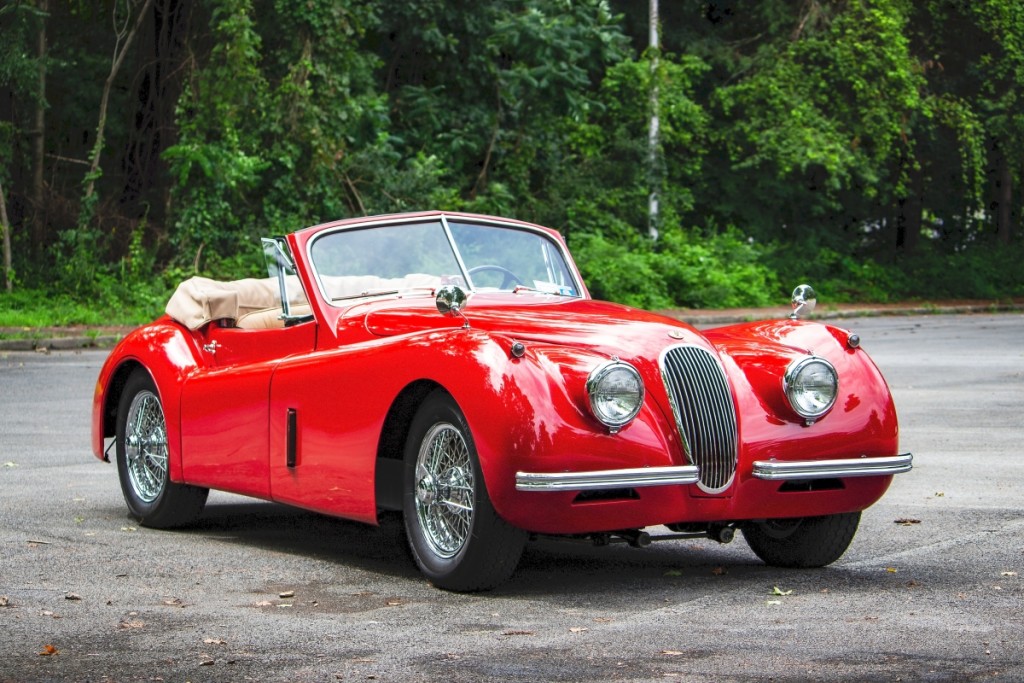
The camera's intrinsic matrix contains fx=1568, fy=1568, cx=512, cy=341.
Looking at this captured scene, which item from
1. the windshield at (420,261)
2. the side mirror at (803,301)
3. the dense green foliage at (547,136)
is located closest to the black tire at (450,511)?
the windshield at (420,261)

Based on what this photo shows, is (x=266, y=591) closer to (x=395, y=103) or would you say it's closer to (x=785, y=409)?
(x=785, y=409)

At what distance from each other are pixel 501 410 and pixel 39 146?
23667 millimetres

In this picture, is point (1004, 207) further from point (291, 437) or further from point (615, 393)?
point (615, 393)

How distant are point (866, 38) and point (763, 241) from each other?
5246 mm

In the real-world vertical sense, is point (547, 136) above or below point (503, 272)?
above

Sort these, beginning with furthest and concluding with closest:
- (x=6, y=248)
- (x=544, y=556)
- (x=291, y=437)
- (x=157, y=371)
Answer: (x=6, y=248), (x=157, y=371), (x=544, y=556), (x=291, y=437)

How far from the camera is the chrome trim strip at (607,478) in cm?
584

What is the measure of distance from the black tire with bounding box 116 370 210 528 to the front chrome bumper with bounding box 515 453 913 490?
2874 millimetres

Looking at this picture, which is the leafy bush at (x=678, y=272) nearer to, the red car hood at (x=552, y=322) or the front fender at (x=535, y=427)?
the red car hood at (x=552, y=322)

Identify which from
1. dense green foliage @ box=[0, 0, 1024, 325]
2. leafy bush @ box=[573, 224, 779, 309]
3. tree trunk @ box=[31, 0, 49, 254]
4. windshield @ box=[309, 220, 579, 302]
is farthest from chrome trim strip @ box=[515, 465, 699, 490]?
leafy bush @ box=[573, 224, 779, 309]

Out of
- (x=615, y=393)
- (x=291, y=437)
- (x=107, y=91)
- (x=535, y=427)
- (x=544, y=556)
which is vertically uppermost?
(x=107, y=91)

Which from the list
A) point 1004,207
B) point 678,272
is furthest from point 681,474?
point 1004,207

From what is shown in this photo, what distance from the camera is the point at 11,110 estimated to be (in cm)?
2775

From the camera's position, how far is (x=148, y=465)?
8422 mm
